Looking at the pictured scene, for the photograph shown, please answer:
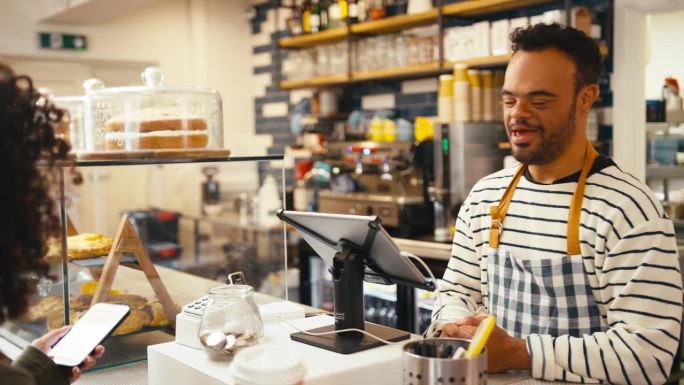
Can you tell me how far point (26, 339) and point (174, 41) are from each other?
5.32 meters

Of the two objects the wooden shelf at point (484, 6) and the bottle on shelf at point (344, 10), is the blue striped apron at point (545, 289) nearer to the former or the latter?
the wooden shelf at point (484, 6)

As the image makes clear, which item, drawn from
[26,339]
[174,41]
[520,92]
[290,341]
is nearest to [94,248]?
[26,339]

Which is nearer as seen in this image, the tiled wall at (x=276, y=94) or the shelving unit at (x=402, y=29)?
the shelving unit at (x=402, y=29)

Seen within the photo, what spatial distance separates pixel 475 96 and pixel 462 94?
0.30ft

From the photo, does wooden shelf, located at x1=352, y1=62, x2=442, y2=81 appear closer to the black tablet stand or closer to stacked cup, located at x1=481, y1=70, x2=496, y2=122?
stacked cup, located at x1=481, y1=70, x2=496, y2=122

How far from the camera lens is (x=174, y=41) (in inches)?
276

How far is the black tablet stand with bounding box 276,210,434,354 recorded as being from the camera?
1570 millimetres

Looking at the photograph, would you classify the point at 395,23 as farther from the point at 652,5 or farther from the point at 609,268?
the point at 609,268

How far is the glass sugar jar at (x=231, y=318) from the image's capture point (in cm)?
152

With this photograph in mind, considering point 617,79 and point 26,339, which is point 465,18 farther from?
point 26,339

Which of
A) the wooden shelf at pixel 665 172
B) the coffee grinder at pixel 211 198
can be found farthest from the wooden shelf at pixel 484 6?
the coffee grinder at pixel 211 198

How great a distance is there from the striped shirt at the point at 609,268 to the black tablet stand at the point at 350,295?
257mm

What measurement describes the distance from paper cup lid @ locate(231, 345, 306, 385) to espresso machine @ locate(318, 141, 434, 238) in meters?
3.20

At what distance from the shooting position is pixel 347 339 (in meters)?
1.59
